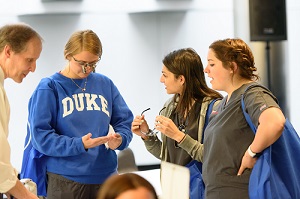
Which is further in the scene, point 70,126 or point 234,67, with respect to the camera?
point 70,126

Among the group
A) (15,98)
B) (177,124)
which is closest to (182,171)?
(177,124)

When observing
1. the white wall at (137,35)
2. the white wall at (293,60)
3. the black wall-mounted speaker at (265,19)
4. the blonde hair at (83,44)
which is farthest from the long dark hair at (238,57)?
the white wall at (293,60)

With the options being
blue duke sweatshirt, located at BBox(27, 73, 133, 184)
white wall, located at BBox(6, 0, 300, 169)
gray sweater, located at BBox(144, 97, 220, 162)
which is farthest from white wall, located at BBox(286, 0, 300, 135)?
blue duke sweatshirt, located at BBox(27, 73, 133, 184)

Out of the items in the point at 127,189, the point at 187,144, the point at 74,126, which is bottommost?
the point at 187,144

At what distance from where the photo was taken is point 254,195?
2721 millimetres

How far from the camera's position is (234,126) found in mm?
2779

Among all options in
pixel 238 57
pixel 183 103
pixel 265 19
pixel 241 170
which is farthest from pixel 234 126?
pixel 265 19

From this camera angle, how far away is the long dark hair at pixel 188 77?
3287 millimetres

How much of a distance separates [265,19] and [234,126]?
13.7 ft

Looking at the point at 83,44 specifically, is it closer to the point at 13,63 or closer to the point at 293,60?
the point at 13,63

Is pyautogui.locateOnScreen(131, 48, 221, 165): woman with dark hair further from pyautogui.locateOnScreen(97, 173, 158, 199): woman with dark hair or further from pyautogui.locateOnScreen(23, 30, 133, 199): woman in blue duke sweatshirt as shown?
pyautogui.locateOnScreen(97, 173, 158, 199): woman with dark hair

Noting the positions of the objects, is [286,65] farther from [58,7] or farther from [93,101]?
[93,101]

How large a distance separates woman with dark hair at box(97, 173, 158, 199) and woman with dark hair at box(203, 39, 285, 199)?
Answer: 1231mm

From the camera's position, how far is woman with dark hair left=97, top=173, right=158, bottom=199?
4.74ft
